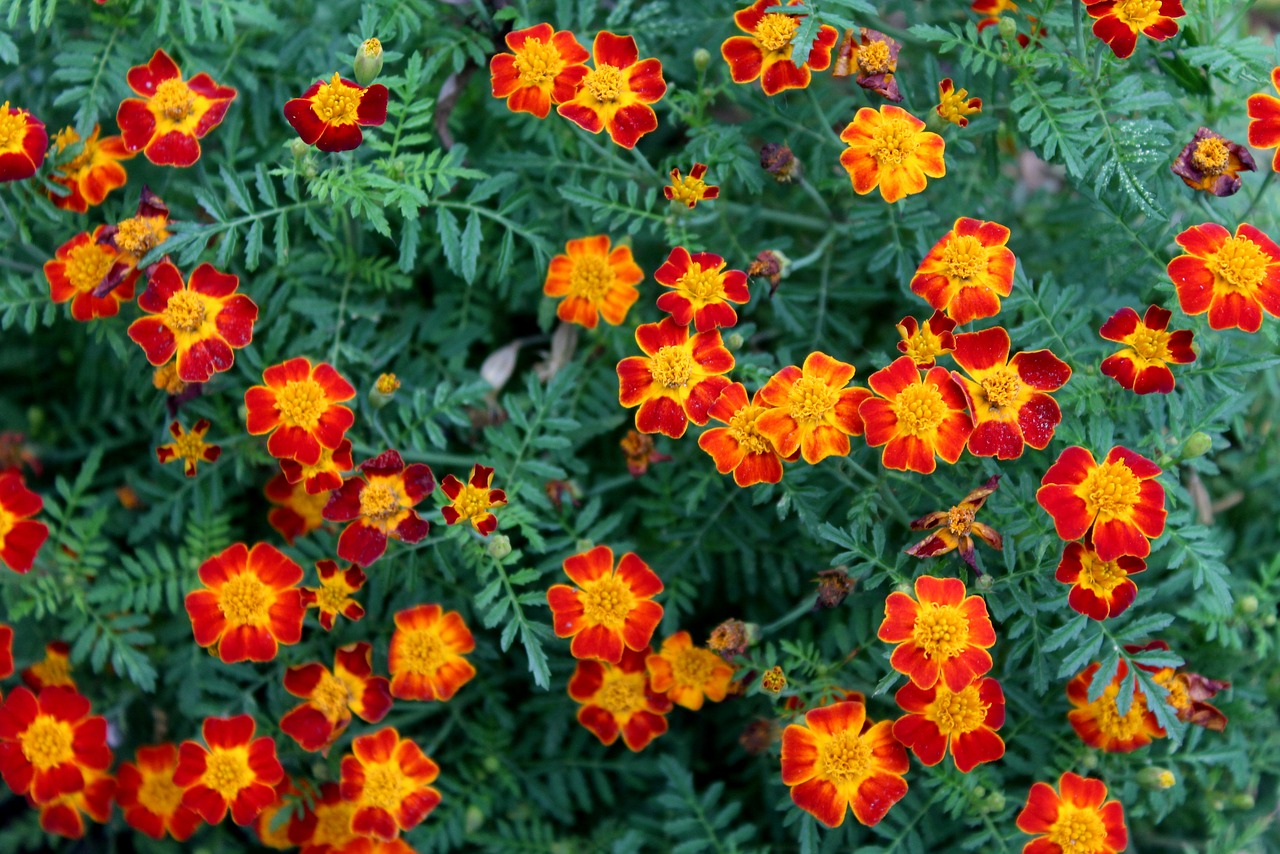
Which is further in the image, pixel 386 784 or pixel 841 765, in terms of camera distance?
pixel 386 784

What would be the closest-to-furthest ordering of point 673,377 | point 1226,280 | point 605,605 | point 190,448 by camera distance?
point 1226,280 < point 673,377 < point 605,605 < point 190,448

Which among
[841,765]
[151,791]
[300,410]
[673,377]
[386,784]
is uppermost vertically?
[673,377]

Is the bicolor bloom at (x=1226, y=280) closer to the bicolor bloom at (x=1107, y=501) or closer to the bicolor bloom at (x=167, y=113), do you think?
the bicolor bloom at (x=1107, y=501)

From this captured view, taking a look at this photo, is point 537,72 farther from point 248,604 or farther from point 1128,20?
point 248,604

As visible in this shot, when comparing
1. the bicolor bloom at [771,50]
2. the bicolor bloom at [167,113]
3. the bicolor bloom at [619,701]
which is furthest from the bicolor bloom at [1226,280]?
the bicolor bloom at [167,113]

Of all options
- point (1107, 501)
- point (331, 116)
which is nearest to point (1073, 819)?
point (1107, 501)

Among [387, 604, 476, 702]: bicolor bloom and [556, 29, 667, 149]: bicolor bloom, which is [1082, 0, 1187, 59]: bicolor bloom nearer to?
[556, 29, 667, 149]: bicolor bloom

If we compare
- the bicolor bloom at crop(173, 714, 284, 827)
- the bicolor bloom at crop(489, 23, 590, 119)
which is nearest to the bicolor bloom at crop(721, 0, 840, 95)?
the bicolor bloom at crop(489, 23, 590, 119)
